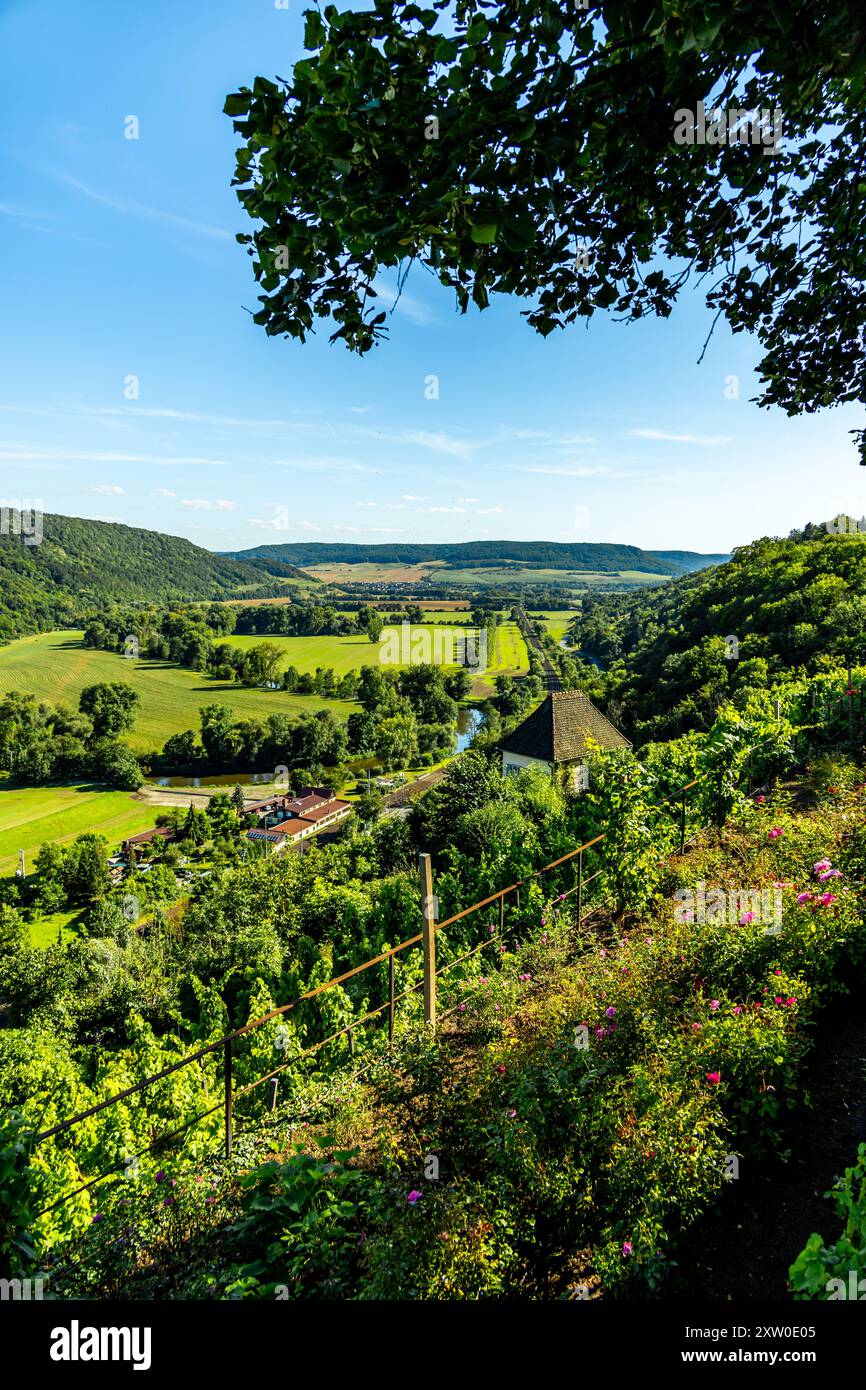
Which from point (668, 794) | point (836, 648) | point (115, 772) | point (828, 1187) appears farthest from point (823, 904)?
point (115, 772)

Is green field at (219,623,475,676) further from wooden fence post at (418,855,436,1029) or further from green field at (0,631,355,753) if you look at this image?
wooden fence post at (418,855,436,1029)

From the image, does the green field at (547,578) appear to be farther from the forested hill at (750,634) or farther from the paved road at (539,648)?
the forested hill at (750,634)

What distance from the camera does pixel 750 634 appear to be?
38.7m

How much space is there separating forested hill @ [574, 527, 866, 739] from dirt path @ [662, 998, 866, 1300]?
71.9ft

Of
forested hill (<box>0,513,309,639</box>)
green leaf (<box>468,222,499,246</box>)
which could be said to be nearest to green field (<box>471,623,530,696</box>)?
forested hill (<box>0,513,309,639</box>)

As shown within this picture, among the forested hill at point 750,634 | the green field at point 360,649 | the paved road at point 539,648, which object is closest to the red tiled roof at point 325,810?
the paved road at point 539,648

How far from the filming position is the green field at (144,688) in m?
102

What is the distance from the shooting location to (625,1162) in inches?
107

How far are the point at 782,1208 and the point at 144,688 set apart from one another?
119581mm

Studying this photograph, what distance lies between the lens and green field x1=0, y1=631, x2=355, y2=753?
102m

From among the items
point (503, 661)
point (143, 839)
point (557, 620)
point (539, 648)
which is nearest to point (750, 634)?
point (143, 839)

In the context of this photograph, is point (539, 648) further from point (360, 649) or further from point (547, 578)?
point (547, 578)
